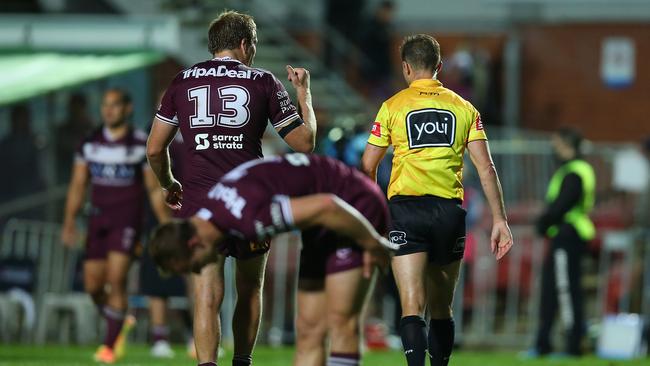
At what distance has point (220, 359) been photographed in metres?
13.7

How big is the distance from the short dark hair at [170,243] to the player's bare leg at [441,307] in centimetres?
278

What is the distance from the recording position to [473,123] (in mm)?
9766

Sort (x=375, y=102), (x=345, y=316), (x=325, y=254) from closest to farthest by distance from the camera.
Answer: (x=345, y=316) < (x=325, y=254) < (x=375, y=102)

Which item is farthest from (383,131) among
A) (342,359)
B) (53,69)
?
(53,69)

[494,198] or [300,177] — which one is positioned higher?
[494,198]

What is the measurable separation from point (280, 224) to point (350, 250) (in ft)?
1.90

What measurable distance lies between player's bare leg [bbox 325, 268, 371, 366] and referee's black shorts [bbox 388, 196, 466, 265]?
1752 millimetres

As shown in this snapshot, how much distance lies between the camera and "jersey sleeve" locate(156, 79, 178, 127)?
9266 millimetres

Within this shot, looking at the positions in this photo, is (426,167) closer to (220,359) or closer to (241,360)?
(241,360)

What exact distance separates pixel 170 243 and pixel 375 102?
17.7m

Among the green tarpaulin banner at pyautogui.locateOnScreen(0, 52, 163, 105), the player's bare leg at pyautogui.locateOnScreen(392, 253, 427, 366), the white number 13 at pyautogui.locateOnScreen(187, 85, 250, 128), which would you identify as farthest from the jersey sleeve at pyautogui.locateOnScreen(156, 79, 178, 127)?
the green tarpaulin banner at pyautogui.locateOnScreen(0, 52, 163, 105)

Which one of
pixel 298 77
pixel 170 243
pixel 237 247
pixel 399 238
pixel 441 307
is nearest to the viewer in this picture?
pixel 170 243

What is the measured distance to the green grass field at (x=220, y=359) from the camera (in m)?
13.8

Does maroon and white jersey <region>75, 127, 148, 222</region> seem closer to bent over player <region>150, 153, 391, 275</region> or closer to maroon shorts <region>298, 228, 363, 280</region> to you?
maroon shorts <region>298, 228, 363, 280</region>
